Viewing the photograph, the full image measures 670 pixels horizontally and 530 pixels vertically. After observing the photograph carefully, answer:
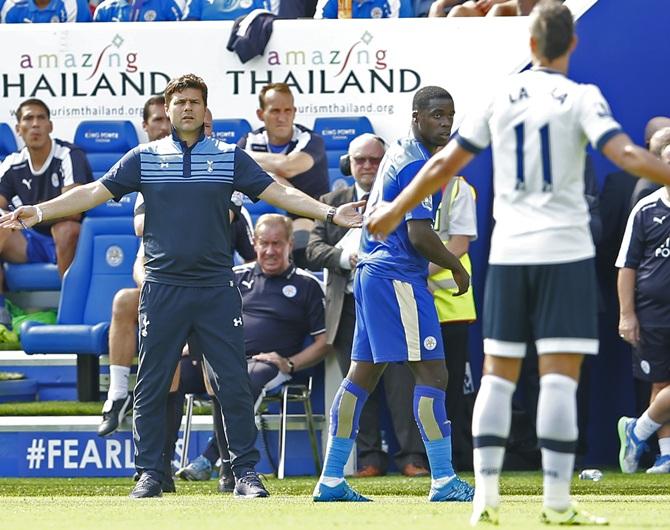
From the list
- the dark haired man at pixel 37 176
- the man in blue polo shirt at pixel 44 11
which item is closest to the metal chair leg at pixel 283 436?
the dark haired man at pixel 37 176

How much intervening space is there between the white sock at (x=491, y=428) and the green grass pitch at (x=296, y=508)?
0.16 m

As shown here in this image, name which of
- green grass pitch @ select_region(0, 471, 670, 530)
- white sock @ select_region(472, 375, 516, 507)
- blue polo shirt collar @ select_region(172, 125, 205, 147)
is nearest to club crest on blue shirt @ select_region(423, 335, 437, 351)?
green grass pitch @ select_region(0, 471, 670, 530)

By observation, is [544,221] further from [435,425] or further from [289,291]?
[289,291]

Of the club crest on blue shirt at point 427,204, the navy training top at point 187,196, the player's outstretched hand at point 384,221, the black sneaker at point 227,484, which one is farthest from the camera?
the black sneaker at point 227,484

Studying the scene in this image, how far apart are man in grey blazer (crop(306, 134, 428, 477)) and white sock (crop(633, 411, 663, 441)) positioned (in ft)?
Result: 5.01

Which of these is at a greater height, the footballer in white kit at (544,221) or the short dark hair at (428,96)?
the short dark hair at (428,96)

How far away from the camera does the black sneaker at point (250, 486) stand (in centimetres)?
849

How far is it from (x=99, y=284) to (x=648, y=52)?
4.70 meters

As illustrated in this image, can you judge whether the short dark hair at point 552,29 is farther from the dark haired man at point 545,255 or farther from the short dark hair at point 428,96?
the short dark hair at point 428,96

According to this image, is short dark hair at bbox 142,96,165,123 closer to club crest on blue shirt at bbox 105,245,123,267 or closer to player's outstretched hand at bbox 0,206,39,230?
club crest on blue shirt at bbox 105,245,123,267

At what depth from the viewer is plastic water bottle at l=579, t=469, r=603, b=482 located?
34.7 feet

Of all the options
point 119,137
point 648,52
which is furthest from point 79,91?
point 648,52

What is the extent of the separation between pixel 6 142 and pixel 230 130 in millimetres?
1974

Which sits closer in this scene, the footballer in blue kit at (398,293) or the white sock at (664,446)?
the footballer in blue kit at (398,293)
